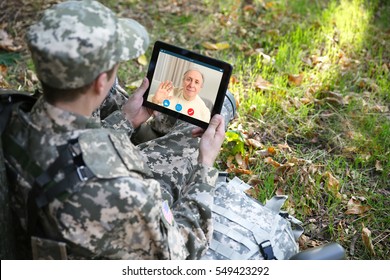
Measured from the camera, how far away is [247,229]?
2.46 metres

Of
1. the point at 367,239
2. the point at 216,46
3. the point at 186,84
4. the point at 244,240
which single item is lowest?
the point at 367,239

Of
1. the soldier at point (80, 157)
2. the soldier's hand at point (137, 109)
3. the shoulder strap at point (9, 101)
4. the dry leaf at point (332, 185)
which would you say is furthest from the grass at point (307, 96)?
the shoulder strap at point (9, 101)

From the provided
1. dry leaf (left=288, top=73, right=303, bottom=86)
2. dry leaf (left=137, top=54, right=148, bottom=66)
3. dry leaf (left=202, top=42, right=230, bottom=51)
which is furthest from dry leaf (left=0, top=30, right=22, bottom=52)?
dry leaf (left=288, top=73, right=303, bottom=86)

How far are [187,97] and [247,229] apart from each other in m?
0.69

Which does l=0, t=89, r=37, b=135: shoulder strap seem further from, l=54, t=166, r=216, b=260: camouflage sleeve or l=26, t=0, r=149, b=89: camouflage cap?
l=54, t=166, r=216, b=260: camouflage sleeve

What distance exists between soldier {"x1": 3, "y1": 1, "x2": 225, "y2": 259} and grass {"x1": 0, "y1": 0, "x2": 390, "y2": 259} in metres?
1.35

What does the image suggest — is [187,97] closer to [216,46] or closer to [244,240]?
[244,240]

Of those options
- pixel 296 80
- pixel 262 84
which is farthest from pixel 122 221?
pixel 296 80

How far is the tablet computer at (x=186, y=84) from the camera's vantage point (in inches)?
101

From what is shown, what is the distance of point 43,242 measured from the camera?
1.86m

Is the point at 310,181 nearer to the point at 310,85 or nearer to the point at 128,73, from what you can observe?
the point at 310,85

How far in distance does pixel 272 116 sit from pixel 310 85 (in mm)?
454

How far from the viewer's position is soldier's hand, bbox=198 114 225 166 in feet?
7.95
